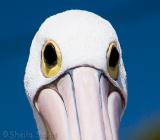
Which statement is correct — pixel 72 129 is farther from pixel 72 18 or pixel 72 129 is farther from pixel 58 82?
pixel 72 18

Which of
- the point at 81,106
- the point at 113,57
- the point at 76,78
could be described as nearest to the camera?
the point at 81,106

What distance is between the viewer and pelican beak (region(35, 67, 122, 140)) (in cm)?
393

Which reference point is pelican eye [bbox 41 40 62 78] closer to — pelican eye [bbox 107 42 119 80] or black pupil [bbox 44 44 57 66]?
black pupil [bbox 44 44 57 66]

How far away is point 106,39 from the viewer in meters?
4.36

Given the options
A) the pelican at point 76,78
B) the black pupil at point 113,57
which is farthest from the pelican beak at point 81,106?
the black pupil at point 113,57

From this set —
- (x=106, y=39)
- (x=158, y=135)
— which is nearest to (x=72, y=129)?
(x=106, y=39)

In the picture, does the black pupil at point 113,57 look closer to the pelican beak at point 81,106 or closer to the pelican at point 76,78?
the pelican at point 76,78

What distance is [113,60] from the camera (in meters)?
4.43

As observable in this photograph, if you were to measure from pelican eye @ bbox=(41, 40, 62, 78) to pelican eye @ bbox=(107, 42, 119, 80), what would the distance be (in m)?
0.31

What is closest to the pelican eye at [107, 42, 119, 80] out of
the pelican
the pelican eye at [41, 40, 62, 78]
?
the pelican

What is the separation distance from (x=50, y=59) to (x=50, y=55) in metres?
0.03

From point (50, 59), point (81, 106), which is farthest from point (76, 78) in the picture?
point (50, 59)

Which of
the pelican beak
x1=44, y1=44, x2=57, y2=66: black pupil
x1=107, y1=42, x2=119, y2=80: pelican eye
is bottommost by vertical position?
the pelican beak

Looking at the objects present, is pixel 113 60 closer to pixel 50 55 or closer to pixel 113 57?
pixel 113 57
